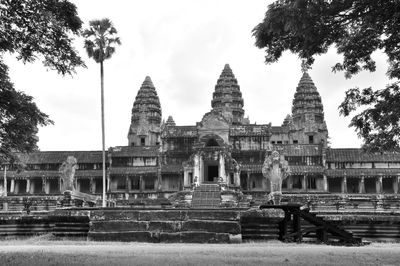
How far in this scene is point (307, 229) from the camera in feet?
45.9

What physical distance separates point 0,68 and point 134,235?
20.5 ft

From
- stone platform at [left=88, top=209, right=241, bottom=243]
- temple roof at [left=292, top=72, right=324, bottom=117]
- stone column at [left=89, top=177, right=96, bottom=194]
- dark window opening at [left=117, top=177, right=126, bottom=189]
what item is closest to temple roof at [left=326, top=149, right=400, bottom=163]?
temple roof at [left=292, top=72, right=324, bottom=117]

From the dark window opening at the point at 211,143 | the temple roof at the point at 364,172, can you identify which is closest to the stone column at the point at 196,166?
the dark window opening at the point at 211,143

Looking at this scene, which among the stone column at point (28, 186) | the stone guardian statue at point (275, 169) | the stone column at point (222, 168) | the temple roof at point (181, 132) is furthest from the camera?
the stone column at point (28, 186)

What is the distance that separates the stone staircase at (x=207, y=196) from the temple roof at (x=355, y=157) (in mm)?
15481

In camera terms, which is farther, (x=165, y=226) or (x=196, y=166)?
(x=196, y=166)

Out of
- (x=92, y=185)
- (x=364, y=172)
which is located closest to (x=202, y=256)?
(x=364, y=172)

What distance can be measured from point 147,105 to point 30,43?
65441mm

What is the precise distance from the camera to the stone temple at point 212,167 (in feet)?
156

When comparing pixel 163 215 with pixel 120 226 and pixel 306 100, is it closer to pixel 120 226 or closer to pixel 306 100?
pixel 120 226

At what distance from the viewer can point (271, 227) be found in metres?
14.5

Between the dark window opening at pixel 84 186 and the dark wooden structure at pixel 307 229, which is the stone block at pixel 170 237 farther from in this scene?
the dark window opening at pixel 84 186

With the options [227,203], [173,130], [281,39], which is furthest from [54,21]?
[173,130]

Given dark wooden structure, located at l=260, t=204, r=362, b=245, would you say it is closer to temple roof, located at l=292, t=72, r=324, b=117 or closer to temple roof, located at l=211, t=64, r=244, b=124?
temple roof, located at l=211, t=64, r=244, b=124
